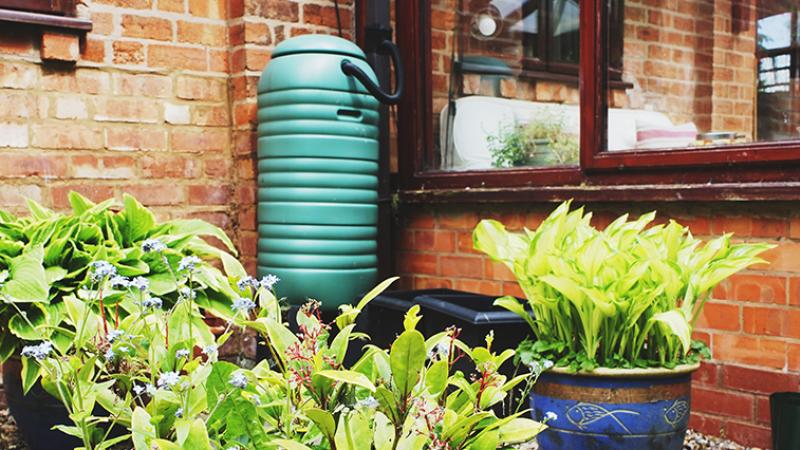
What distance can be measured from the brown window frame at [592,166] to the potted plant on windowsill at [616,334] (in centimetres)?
58

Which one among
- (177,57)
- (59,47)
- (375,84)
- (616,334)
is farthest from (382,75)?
(616,334)

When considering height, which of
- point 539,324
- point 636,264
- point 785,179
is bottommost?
point 539,324

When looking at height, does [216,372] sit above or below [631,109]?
below

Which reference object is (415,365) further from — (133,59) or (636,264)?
(133,59)

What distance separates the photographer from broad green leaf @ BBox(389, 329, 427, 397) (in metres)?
1.06

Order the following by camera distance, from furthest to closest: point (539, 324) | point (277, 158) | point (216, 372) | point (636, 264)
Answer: point (277, 158) → point (539, 324) → point (636, 264) → point (216, 372)

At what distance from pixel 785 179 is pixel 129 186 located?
6.75ft

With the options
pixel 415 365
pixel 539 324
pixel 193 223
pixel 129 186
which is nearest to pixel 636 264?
pixel 539 324

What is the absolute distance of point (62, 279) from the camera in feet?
6.51

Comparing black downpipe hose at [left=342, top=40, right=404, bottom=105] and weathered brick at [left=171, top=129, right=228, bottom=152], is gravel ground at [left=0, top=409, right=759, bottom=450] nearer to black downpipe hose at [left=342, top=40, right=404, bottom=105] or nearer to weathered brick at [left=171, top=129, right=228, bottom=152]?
weathered brick at [left=171, top=129, right=228, bottom=152]

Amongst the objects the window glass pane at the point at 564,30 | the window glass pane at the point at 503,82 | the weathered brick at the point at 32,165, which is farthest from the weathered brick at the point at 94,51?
the window glass pane at the point at 564,30

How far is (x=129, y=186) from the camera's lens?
9.95 feet

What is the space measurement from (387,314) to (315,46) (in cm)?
97

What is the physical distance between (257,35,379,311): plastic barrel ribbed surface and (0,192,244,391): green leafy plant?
706 mm
